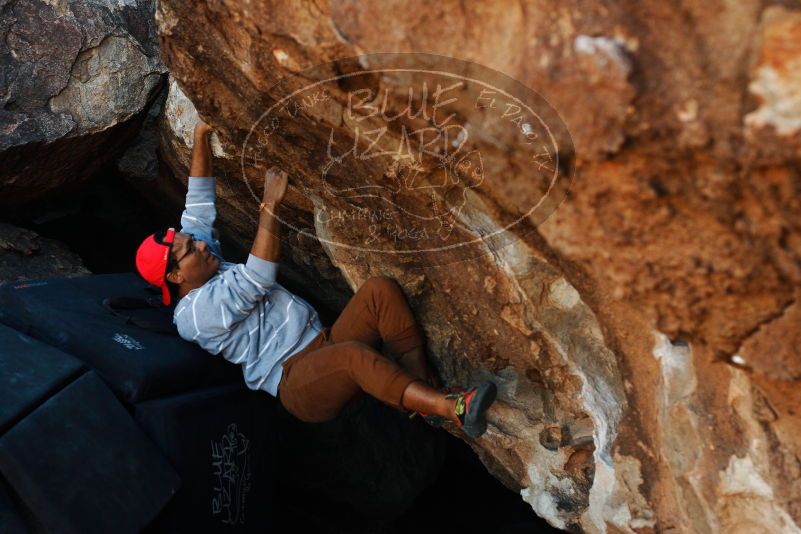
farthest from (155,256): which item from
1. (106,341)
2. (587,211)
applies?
(587,211)

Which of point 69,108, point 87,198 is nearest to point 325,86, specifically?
point 69,108

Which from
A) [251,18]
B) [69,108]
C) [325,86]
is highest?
[251,18]

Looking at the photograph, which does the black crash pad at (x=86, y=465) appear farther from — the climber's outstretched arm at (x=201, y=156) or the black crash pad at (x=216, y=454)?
the climber's outstretched arm at (x=201, y=156)

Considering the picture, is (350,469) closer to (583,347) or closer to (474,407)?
(474,407)

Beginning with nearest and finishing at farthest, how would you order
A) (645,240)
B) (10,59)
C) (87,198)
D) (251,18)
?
(645,240) < (251,18) < (10,59) < (87,198)

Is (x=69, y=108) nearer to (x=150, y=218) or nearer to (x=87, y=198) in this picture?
(x=87, y=198)

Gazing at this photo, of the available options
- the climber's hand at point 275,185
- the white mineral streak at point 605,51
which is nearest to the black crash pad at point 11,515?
the climber's hand at point 275,185

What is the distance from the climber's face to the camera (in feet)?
9.75

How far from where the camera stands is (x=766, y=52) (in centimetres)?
128

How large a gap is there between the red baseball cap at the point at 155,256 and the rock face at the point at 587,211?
0.48 meters

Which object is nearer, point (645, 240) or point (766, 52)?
point (766, 52)

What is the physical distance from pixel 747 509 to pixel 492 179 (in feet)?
3.47

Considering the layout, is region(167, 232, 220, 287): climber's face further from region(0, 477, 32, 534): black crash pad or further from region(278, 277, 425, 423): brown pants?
region(0, 477, 32, 534): black crash pad

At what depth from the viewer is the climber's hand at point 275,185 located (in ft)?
9.27
